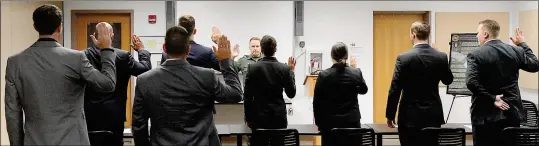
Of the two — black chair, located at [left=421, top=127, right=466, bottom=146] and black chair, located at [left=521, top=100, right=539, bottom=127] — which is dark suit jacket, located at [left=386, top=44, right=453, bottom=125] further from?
black chair, located at [left=521, top=100, right=539, bottom=127]

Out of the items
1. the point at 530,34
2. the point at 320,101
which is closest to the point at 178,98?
the point at 320,101

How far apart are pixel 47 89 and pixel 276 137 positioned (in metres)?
1.72

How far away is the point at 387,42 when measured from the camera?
805 centimetres

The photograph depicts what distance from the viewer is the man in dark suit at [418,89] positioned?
3.84 m

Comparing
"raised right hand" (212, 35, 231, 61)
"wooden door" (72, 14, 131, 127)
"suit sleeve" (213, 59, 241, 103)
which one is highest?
"wooden door" (72, 14, 131, 127)

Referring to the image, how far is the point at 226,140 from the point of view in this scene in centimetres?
662

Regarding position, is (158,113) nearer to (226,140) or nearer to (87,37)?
(226,140)

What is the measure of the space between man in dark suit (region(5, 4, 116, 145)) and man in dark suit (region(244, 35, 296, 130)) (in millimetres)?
1611

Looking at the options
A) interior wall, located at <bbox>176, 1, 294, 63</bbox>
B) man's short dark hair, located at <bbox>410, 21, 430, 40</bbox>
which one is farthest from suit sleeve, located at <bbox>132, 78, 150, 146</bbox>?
interior wall, located at <bbox>176, 1, 294, 63</bbox>

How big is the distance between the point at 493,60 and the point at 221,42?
85.1 inches

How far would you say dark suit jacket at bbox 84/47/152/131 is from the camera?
11.9ft

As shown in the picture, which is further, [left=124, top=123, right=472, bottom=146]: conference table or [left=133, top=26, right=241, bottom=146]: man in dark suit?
[left=124, top=123, right=472, bottom=146]: conference table

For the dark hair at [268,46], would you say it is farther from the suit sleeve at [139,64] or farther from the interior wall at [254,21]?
the interior wall at [254,21]

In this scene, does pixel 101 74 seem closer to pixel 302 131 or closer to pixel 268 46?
pixel 268 46
